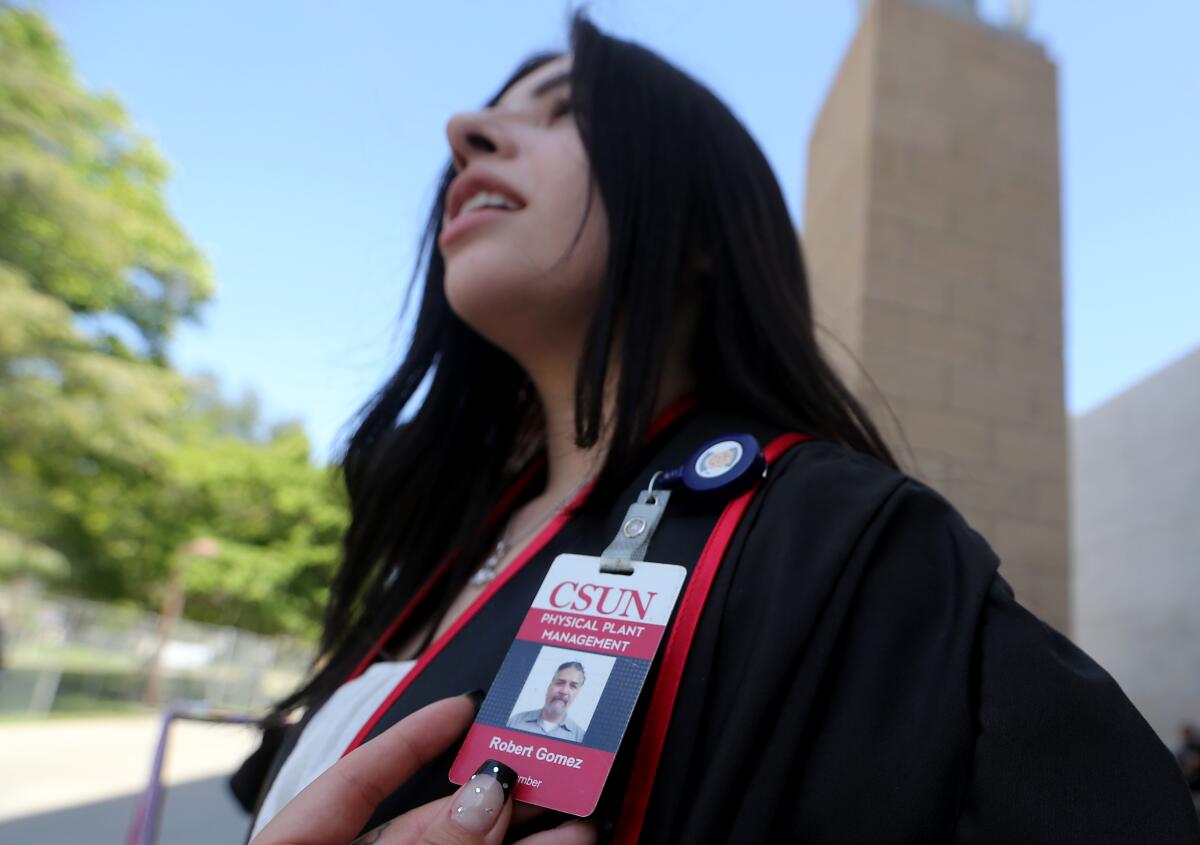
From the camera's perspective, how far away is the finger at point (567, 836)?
567mm

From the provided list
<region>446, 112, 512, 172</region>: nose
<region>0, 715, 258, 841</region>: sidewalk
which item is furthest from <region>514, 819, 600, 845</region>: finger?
<region>0, 715, 258, 841</region>: sidewalk

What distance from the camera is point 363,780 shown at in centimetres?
62

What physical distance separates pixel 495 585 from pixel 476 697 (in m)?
0.21

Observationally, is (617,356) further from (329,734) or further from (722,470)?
(329,734)

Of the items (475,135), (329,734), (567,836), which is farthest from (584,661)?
(475,135)

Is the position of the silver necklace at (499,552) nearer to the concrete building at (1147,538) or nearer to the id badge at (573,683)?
the id badge at (573,683)

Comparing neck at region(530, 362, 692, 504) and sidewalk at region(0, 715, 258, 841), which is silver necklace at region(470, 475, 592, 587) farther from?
sidewalk at region(0, 715, 258, 841)

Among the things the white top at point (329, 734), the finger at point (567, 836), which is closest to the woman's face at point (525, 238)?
the white top at point (329, 734)

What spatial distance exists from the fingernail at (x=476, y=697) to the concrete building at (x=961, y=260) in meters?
2.18

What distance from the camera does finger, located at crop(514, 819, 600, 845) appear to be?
0.57m

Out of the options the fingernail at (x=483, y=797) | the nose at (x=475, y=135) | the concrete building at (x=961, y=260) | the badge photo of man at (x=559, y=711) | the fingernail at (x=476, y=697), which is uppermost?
the concrete building at (x=961, y=260)

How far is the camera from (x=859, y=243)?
3.16 meters

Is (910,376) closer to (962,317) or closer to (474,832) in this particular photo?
(962,317)

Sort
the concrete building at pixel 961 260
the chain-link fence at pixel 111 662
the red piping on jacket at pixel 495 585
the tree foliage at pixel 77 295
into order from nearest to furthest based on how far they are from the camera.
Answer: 1. the red piping on jacket at pixel 495 585
2. the concrete building at pixel 961 260
3. the tree foliage at pixel 77 295
4. the chain-link fence at pixel 111 662
